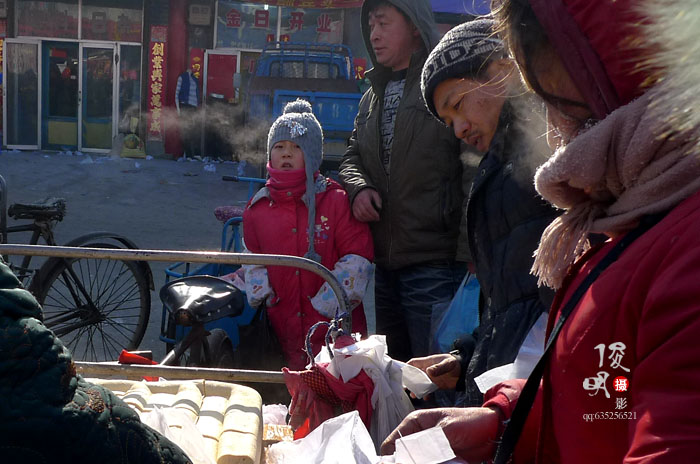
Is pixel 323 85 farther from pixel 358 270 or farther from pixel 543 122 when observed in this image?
pixel 543 122

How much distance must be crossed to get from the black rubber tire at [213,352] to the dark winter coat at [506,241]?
150cm

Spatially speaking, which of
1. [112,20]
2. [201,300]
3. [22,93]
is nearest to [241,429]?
[201,300]

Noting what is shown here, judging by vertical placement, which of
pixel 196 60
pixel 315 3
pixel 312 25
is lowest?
pixel 196 60

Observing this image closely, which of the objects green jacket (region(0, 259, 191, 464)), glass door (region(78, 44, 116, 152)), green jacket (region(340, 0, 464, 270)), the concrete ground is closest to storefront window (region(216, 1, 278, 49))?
glass door (region(78, 44, 116, 152))

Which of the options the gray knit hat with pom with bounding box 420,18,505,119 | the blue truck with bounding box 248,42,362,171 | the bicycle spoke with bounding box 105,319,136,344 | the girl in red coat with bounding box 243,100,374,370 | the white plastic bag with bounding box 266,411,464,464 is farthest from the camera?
the blue truck with bounding box 248,42,362,171

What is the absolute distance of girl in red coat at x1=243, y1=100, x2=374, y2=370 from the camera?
3.40 m

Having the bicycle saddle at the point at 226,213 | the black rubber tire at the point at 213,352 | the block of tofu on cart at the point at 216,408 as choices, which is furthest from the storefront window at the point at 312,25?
the block of tofu on cart at the point at 216,408

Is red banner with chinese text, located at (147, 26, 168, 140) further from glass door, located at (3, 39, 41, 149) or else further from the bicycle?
the bicycle

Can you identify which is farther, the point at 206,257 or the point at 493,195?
the point at 206,257

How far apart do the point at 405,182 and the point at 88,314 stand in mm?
2812

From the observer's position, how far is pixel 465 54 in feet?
6.81

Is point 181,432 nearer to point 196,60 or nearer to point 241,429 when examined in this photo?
point 241,429

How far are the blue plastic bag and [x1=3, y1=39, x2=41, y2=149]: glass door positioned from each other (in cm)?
1640

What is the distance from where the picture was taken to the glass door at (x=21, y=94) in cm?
1662
